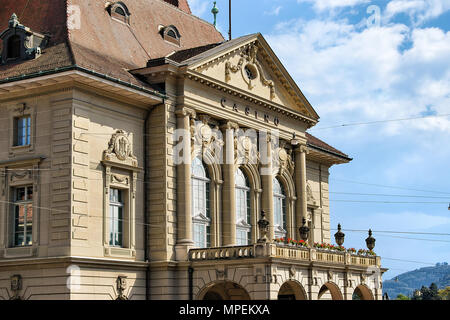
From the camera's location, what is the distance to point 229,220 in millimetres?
48344

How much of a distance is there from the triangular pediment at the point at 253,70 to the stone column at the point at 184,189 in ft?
9.67

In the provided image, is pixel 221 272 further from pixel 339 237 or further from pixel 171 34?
pixel 171 34

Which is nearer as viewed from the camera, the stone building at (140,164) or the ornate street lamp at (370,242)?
the stone building at (140,164)

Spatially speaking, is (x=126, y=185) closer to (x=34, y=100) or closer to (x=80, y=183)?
(x=80, y=183)

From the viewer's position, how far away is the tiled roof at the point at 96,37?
41656 mm

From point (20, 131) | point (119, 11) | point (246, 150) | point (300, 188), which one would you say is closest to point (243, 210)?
point (246, 150)

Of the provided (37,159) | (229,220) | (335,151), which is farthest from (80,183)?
(335,151)

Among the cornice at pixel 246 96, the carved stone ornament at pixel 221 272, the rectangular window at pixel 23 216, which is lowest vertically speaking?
the carved stone ornament at pixel 221 272

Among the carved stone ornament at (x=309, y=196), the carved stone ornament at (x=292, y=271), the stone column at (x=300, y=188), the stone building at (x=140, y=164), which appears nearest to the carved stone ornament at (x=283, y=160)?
the stone building at (x=140, y=164)

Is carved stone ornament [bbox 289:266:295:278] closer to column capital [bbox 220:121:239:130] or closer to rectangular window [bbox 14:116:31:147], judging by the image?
column capital [bbox 220:121:239:130]

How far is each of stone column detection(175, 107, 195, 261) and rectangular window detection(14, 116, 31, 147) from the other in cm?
831

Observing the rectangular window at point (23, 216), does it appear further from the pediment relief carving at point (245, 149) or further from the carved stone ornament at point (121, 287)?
the pediment relief carving at point (245, 149)

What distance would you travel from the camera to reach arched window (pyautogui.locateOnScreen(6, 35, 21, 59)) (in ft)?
142

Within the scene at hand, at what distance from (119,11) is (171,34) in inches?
189
